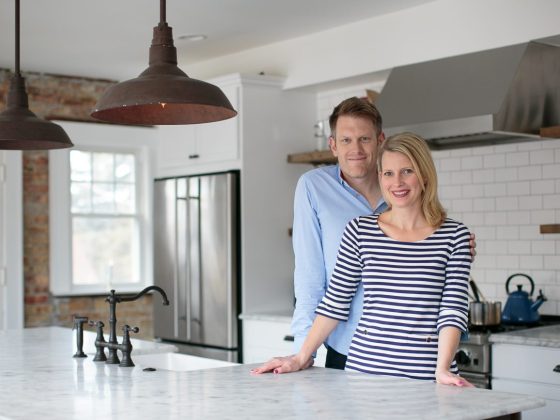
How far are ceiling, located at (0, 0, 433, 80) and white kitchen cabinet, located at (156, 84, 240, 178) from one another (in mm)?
436

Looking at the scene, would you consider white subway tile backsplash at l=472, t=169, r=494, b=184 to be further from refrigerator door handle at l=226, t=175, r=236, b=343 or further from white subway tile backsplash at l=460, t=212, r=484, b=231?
refrigerator door handle at l=226, t=175, r=236, b=343

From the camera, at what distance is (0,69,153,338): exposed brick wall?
716 cm

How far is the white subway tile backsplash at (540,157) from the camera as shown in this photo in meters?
5.05

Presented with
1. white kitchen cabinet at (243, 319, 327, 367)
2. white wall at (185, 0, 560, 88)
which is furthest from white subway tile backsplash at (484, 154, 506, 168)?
white kitchen cabinet at (243, 319, 327, 367)

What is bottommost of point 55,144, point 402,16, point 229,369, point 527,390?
point 527,390

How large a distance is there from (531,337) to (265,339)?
214cm

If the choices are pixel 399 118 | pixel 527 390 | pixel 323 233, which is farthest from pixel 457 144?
pixel 323 233

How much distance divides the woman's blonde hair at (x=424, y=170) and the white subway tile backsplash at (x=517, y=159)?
8.74 feet

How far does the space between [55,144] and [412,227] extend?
1716mm

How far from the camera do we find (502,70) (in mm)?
4812

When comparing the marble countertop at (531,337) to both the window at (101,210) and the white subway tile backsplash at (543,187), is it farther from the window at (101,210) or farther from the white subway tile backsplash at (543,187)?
the window at (101,210)

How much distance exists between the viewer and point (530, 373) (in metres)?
4.25

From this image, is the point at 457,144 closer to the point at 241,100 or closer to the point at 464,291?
the point at 241,100

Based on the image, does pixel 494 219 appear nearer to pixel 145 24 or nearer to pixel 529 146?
pixel 529 146
